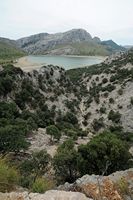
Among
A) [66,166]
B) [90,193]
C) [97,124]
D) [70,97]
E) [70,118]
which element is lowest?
[97,124]

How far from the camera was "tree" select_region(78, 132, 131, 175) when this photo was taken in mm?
32656

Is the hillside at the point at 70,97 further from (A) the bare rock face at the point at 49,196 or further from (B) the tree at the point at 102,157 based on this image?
(A) the bare rock face at the point at 49,196

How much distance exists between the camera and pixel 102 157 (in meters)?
33.3

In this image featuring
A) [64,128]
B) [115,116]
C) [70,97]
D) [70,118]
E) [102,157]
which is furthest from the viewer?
[70,97]

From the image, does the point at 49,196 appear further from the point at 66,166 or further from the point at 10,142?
the point at 10,142

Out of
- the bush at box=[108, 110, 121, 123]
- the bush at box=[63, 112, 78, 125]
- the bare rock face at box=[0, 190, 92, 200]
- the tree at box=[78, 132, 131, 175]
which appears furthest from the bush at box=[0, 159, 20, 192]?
the bush at box=[63, 112, 78, 125]

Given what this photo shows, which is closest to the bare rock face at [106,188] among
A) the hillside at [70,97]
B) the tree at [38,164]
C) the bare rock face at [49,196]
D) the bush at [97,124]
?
the bare rock face at [49,196]

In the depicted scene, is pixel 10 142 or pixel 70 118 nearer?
pixel 10 142

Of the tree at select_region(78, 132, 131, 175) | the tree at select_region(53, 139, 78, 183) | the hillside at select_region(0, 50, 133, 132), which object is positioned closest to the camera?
the tree at select_region(78, 132, 131, 175)

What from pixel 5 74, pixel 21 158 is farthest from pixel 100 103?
pixel 21 158

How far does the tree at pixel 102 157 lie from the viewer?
3266 cm

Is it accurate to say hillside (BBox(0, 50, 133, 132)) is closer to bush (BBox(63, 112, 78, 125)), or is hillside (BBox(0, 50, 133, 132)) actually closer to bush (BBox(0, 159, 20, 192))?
bush (BBox(63, 112, 78, 125))

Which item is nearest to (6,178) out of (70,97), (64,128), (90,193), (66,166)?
(90,193)

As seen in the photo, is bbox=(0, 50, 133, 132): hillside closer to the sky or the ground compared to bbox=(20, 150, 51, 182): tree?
closer to the ground
